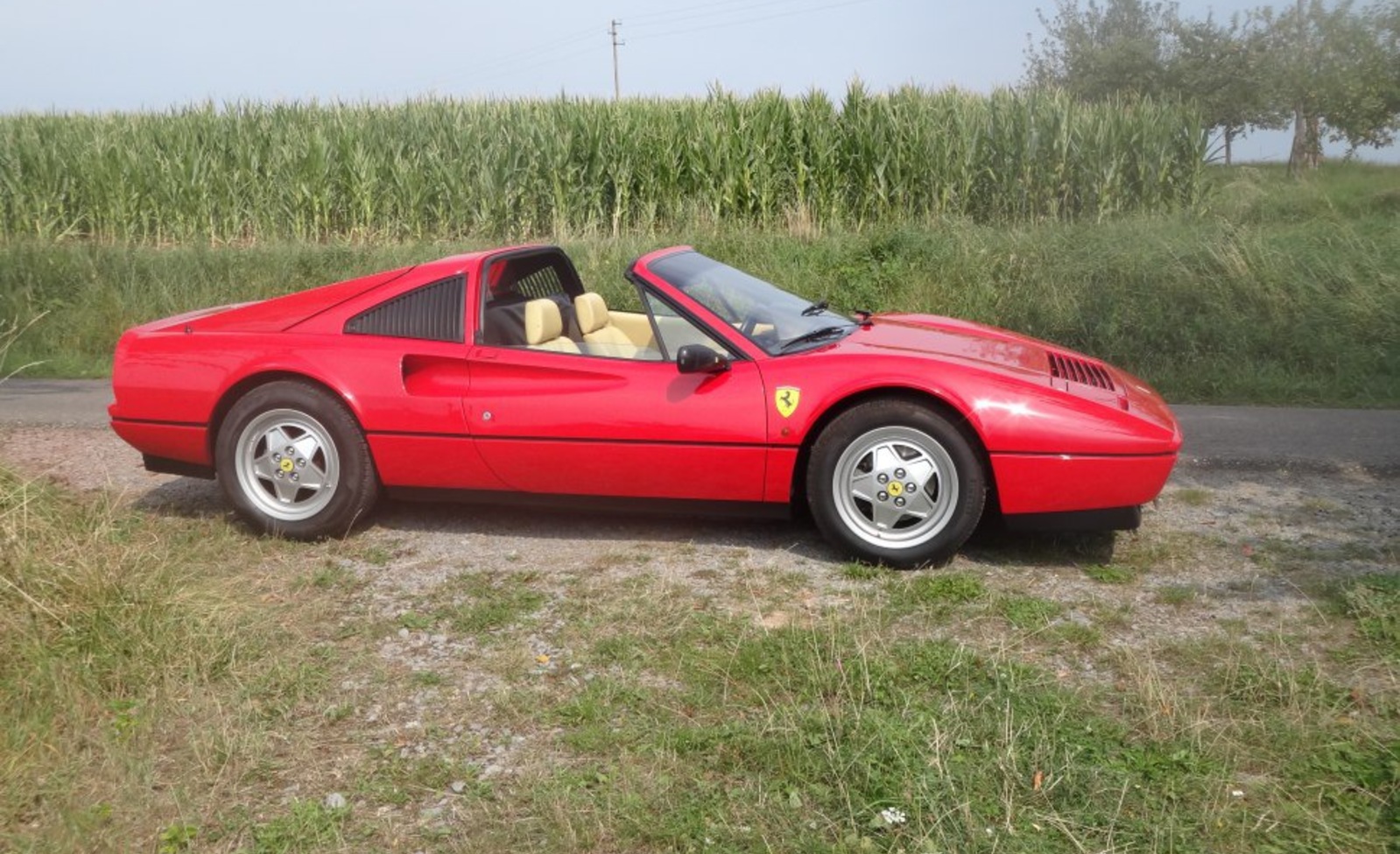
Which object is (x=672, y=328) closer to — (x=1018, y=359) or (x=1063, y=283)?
(x=1018, y=359)

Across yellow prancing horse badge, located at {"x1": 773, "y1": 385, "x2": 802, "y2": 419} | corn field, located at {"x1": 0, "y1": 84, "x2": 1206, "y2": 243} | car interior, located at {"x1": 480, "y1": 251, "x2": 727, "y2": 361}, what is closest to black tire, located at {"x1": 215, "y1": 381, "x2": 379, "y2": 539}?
car interior, located at {"x1": 480, "y1": 251, "x2": 727, "y2": 361}

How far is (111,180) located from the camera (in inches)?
715

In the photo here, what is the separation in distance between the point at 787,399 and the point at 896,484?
572 mm

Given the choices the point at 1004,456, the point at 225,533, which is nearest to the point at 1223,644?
the point at 1004,456

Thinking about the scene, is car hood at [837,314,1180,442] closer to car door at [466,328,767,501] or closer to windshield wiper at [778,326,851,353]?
windshield wiper at [778,326,851,353]

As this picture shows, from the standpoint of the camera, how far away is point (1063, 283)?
1147 centimetres

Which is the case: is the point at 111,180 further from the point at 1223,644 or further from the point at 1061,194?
the point at 1223,644

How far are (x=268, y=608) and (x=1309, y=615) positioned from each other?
12.8 ft

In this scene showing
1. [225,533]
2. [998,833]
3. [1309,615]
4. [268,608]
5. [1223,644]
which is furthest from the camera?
[225,533]

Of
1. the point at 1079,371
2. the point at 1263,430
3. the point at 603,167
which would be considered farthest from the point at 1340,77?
the point at 1079,371

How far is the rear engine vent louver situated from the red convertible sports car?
0.02 meters

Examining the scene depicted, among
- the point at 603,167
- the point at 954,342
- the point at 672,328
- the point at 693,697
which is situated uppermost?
the point at 603,167

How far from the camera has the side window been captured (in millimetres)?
5852

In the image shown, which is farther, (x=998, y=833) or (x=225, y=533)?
(x=225, y=533)
